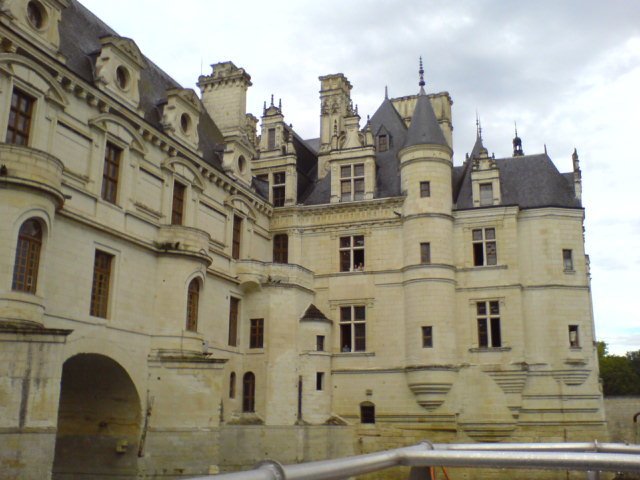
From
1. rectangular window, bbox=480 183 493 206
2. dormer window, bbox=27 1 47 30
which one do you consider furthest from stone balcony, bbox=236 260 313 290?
dormer window, bbox=27 1 47 30

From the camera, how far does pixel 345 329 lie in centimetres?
2845

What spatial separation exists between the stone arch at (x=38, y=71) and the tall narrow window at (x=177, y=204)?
567cm

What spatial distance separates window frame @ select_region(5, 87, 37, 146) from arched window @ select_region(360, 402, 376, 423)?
657 inches

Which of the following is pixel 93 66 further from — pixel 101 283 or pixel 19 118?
pixel 101 283

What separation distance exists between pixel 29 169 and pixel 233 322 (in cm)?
1246

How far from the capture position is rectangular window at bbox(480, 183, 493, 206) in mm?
28188

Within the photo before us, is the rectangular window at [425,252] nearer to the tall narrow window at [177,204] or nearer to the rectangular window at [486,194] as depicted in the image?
the rectangular window at [486,194]

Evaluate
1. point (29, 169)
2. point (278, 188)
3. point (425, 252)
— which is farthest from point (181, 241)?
point (425, 252)

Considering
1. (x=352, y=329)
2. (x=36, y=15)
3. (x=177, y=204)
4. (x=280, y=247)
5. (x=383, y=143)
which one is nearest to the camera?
(x=36, y=15)

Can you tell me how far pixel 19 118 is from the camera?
16.4 metres

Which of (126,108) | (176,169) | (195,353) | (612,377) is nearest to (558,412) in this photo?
(195,353)

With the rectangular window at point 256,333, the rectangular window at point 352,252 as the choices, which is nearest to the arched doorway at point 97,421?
the rectangular window at point 256,333

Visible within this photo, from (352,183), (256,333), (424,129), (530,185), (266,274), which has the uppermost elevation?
(424,129)

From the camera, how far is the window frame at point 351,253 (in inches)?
1141
